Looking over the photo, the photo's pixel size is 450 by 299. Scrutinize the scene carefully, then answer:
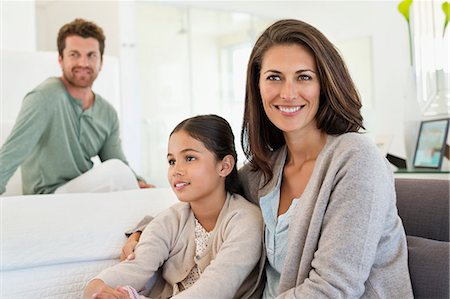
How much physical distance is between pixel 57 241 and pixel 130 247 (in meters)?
0.16

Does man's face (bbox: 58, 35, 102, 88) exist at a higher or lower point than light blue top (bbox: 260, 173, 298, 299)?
higher

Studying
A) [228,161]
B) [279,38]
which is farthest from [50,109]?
[279,38]

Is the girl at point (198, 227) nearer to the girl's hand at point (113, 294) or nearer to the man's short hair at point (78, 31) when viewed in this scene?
the girl's hand at point (113, 294)

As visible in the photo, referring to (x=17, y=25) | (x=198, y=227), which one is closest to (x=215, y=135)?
(x=198, y=227)

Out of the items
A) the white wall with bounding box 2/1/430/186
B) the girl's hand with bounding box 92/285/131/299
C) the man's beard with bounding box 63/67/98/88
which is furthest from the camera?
the white wall with bounding box 2/1/430/186

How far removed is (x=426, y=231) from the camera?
108 cm

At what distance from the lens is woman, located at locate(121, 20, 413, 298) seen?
0.91m

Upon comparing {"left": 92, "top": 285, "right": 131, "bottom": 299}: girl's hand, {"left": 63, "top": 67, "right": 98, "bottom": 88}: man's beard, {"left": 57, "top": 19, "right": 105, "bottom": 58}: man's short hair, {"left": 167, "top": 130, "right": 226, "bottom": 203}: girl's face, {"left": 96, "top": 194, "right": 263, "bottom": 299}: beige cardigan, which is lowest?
{"left": 92, "top": 285, "right": 131, "bottom": 299}: girl's hand

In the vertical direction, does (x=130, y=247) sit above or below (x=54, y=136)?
below

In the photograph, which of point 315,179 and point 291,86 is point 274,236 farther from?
point 291,86

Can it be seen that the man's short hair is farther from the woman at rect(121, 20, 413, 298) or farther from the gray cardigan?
the gray cardigan

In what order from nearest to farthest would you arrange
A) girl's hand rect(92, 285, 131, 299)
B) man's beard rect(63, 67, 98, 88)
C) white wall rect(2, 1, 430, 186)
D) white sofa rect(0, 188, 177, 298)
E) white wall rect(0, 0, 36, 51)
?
girl's hand rect(92, 285, 131, 299) < white sofa rect(0, 188, 177, 298) < man's beard rect(63, 67, 98, 88) < white wall rect(0, 0, 36, 51) < white wall rect(2, 1, 430, 186)

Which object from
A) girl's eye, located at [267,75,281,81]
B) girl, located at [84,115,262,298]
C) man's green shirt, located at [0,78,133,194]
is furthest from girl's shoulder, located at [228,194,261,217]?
man's green shirt, located at [0,78,133,194]

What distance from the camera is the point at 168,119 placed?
16.9ft
